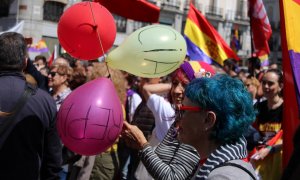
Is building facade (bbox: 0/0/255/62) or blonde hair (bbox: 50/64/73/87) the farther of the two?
building facade (bbox: 0/0/255/62)

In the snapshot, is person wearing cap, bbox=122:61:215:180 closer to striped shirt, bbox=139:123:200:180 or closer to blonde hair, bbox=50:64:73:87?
striped shirt, bbox=139:123:200:180

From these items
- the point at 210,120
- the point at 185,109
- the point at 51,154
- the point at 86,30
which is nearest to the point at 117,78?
the point at 51,154

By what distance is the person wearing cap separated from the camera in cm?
231

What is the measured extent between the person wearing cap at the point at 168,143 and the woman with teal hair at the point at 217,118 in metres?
0.31

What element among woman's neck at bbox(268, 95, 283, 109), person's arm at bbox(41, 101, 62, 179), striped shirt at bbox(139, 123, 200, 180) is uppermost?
striped shirt at bbox(139, 123, 200, 180)

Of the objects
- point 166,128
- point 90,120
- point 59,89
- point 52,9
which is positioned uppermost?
point 90,120

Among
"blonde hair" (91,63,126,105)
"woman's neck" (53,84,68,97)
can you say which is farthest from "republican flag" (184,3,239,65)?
"blonde hair" (91,63,126,105)

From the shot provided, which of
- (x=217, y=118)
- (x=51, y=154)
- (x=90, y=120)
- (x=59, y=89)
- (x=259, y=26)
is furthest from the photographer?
(x=259, y=26)

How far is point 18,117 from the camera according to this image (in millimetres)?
2740

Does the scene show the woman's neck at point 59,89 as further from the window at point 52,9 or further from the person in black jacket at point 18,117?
the window at point 52,9

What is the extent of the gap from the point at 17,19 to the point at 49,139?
2201 cm

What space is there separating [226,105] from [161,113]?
142 cm

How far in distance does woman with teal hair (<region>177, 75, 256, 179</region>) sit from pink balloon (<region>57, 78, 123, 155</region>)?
1.57 ft

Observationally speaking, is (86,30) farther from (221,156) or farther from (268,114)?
(268,114)
